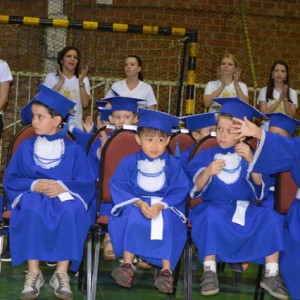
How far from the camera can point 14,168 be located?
17.3 ft

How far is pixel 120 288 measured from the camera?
18.1ft

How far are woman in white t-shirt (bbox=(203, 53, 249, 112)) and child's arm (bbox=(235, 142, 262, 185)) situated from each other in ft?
9.23

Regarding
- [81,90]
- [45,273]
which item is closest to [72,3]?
[81,90]

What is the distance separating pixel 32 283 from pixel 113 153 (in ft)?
3.55

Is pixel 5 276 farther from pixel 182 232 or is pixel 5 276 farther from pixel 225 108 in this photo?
pixel 225 108

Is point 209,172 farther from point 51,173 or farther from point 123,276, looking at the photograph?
point 51,173

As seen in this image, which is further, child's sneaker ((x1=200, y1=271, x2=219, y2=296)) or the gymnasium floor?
the gymnasium floor

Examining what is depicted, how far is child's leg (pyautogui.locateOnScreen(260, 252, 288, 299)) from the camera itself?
4801 mm

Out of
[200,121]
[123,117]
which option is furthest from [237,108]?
[123,117]

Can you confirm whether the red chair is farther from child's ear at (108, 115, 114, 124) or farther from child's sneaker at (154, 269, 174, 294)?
child's ear at (108, 115, 114, 124)

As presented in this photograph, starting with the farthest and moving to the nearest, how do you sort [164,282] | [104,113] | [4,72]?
[4,72], [104,113], [164,282]

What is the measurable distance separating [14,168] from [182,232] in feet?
3.89

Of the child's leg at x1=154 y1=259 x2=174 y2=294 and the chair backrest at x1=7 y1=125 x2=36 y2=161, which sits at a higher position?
the chair backrest at x1=7 y1=125 x2=36 y2=161

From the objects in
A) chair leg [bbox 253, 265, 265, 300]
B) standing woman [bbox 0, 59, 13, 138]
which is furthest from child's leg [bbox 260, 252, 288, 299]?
standing woman [bbox 0, 59, 13, 138]
